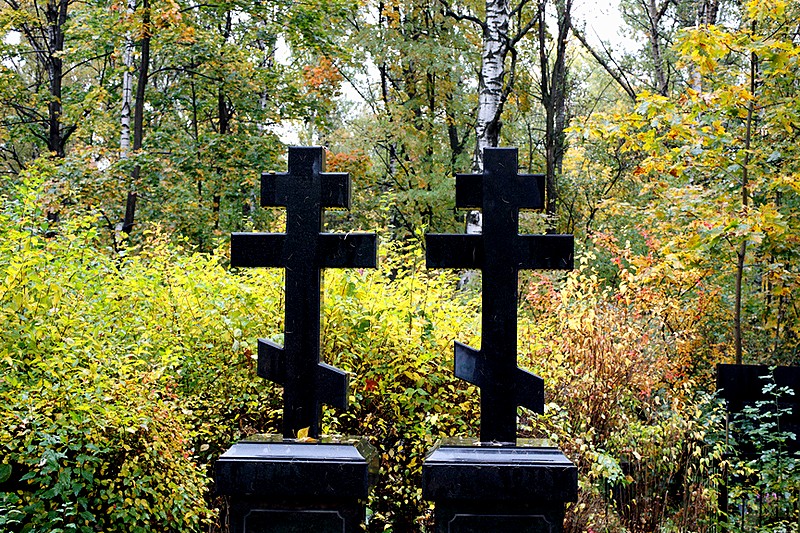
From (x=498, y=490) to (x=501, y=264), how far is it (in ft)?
3.08

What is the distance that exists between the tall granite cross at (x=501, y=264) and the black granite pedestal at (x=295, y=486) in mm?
594

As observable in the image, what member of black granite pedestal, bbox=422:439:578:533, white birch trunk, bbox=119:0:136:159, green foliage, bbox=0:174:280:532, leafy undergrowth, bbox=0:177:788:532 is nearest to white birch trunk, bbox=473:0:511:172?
leafy undergrowth, bbox=0:177:788:532

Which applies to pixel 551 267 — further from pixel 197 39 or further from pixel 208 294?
pixel 197 39

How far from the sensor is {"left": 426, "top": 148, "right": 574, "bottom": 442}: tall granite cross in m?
3.63

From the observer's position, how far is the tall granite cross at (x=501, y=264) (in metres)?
3.63

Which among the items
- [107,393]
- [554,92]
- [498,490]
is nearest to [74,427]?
[107,393]

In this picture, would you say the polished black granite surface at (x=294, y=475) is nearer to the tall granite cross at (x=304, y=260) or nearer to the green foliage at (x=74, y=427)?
the tall granite cross at (x=304, y=260)

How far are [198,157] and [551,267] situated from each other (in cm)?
1198

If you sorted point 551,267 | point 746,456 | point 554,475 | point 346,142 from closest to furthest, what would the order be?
1. point 554,475
2. point 551,267
3. point 746,456
4. point 346,142

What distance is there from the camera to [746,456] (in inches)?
241

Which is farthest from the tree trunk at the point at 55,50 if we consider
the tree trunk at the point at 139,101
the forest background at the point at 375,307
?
the tree trunk at the point at 139,101

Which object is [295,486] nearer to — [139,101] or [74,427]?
[74,427]

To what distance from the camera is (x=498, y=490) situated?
3.39 meters

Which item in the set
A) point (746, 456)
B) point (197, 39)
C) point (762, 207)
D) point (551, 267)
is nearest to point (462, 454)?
point (551, 267)
